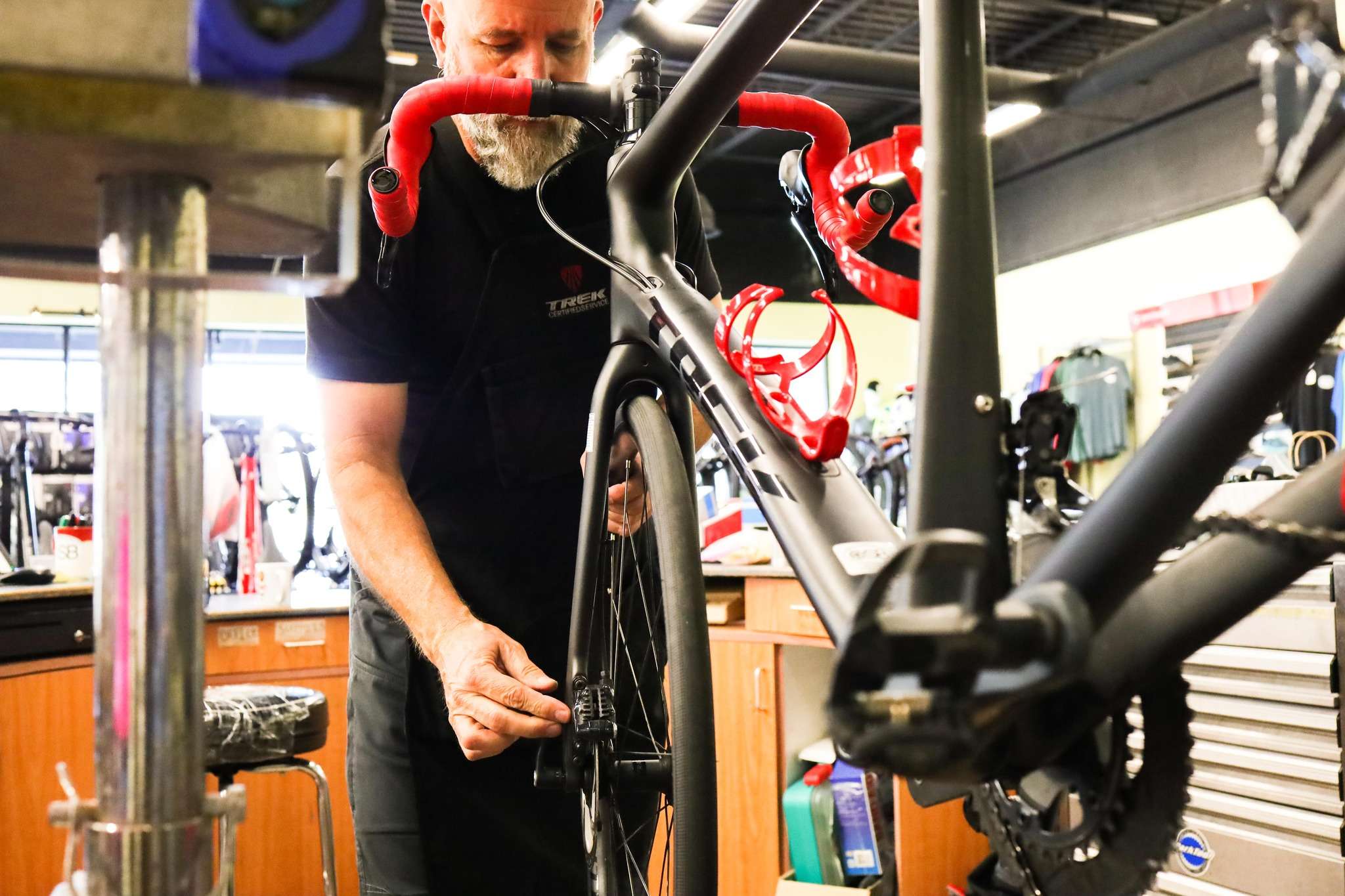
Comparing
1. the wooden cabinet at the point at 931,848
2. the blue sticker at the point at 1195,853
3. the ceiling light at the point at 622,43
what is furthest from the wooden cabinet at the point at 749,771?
the ceiling light at the point at 622,43

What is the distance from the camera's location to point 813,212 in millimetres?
758

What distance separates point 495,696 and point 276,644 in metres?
2.29

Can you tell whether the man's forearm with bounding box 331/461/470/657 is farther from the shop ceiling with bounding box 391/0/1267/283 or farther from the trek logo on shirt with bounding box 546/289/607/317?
the shop ceiling with bounding box 391/0/1267/283

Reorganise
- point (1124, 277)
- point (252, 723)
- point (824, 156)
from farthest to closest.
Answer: point (1124, 277) < point (252, 723) < point (824, 156)

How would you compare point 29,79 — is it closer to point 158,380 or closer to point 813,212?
point 158,380

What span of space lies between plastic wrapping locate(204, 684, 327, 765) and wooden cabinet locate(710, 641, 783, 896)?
986 millimetres

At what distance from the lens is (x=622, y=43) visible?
5.13 metres

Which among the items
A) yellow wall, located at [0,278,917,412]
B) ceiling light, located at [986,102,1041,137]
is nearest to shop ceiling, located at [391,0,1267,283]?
ceiling light, located at [986,102,1041,137]

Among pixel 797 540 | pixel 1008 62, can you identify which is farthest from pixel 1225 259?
pixel 797 540

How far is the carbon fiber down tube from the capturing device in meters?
0.38

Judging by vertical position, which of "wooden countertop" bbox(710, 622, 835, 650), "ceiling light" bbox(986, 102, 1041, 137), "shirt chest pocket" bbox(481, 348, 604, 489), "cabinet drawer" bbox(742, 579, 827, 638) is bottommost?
"wooden countertop" bbox(710, 622, 835, 650)

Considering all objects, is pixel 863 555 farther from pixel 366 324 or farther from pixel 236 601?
pixel 236 601

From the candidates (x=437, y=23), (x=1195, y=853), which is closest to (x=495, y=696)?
(x=437, y=23)

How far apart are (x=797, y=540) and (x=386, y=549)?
0.49m
